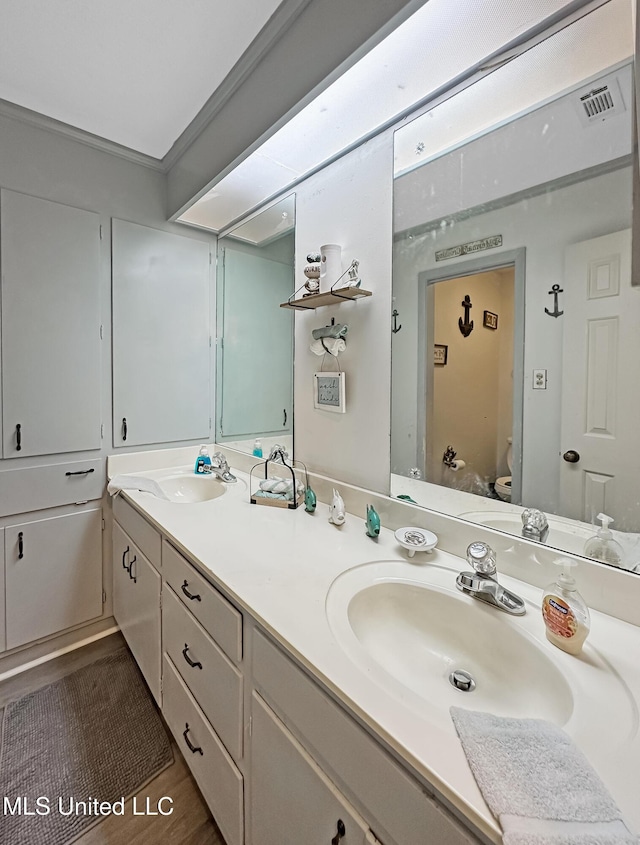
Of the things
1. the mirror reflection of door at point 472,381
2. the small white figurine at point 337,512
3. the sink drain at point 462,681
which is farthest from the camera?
the small white figurine at point 337,512

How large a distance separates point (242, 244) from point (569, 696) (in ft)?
7.28

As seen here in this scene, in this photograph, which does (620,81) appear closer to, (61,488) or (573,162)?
(573,162)

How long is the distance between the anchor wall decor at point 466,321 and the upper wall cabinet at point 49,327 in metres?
1.68

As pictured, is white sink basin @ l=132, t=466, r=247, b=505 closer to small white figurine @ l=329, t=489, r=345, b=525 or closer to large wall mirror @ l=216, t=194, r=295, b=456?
large wall mirror @ l=216, t=194, r=295, b=456

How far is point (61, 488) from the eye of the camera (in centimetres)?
178

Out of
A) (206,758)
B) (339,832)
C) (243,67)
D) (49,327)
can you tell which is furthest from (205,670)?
(243,67)

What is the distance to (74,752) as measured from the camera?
4.38ft

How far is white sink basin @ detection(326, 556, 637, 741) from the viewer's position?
2.04ft

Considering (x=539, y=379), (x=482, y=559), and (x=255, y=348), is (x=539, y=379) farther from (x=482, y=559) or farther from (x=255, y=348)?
(x=255, y=348)

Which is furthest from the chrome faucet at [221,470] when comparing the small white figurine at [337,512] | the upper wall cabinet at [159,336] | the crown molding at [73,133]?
the crown molding at [73,133]

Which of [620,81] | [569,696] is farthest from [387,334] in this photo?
[569,696]

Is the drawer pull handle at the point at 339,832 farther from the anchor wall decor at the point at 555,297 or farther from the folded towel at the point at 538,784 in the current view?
the anchor wall decor at the point at 555,297

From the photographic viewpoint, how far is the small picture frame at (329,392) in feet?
4.77

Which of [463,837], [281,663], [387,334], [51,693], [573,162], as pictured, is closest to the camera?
[463,837]
